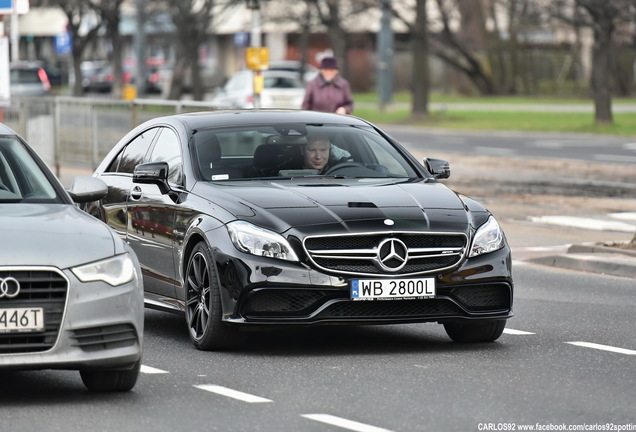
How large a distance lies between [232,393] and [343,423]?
1.01 meters

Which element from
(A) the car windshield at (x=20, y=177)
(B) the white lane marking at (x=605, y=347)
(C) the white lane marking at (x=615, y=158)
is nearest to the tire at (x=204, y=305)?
(A) the car windshield at (x=20, y=177)

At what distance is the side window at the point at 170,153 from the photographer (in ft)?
34.8

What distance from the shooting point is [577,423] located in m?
7.30

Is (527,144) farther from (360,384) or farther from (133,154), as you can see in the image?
(360,384)

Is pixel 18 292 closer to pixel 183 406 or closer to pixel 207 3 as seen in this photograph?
pixel 183 406

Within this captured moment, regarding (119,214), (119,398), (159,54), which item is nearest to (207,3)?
(119,214)

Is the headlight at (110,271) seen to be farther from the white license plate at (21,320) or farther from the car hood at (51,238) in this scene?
the white license plate at (21,320)

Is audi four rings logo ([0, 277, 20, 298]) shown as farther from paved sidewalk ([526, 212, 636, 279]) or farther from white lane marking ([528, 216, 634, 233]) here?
white lane marking ([528, 216, 634, 233])

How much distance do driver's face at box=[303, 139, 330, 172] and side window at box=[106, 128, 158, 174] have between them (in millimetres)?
1309

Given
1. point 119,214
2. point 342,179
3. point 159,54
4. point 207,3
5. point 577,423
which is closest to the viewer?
point 577,423

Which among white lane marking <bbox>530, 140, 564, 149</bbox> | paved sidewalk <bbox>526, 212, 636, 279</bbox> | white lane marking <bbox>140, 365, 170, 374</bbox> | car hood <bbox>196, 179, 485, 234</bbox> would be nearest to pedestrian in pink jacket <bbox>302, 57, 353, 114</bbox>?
paved sidewalk <bbox>526, 212, 636, 279</bbox>

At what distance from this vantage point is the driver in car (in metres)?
10.6

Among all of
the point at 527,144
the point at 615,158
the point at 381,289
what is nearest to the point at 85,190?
the point at 381,289

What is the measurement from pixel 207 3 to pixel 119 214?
42907mm
